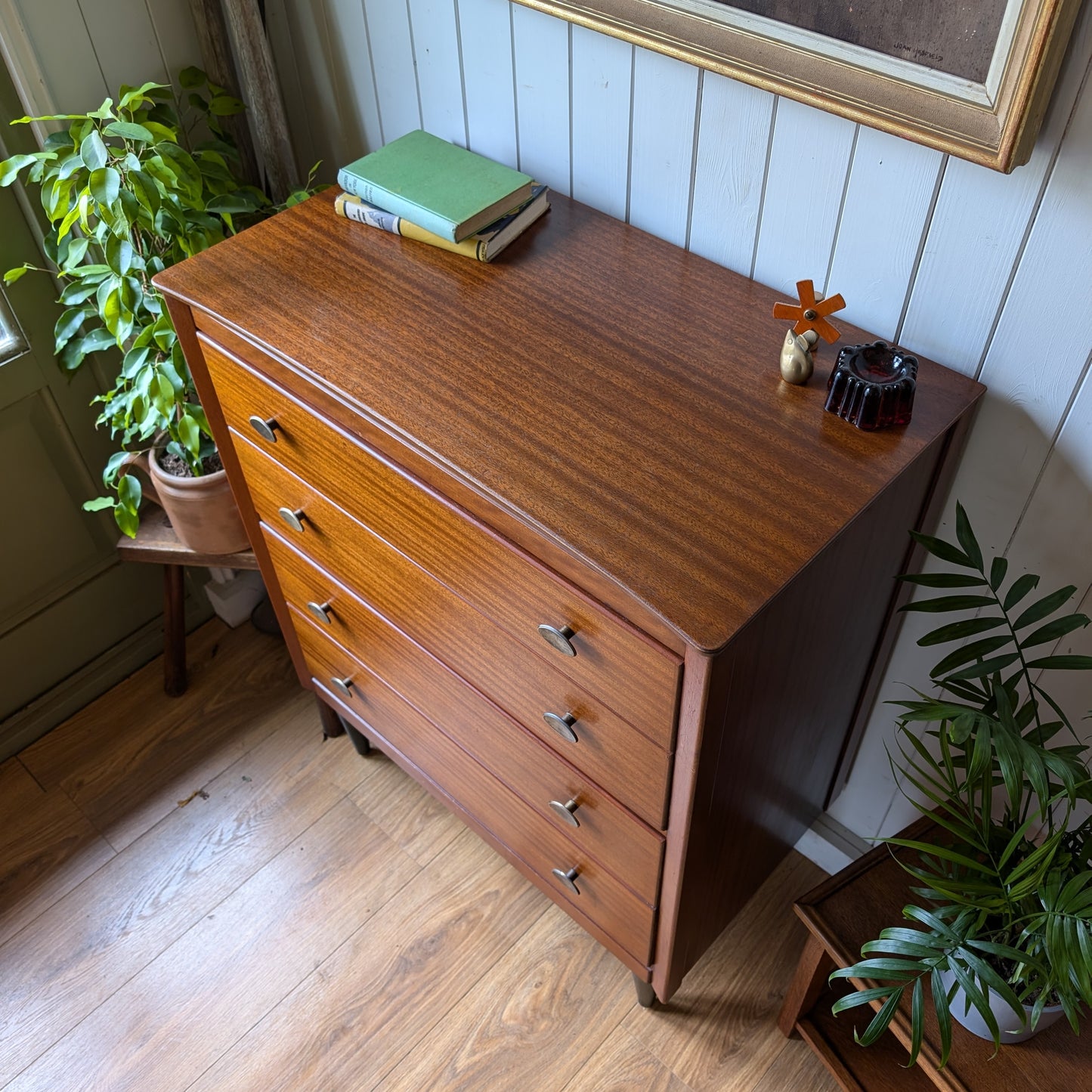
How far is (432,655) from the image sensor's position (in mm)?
1280

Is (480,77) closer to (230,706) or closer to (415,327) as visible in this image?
(415,327)

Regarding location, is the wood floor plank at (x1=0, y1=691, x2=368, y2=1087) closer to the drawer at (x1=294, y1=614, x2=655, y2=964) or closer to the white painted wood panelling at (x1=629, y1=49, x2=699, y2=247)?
the drawer at (x1=294, y1=614, x2=655, y2=964)

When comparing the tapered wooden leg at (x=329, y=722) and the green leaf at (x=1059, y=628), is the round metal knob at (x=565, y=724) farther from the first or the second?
the tapered wooden leg at (x=329, y=722)

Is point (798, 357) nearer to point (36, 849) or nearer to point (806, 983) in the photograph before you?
point (806, 983)

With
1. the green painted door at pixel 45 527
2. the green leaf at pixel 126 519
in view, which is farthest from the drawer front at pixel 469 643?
the green painted door at pixel 45 527


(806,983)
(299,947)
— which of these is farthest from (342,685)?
(806,983)

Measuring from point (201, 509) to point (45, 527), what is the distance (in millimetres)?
376

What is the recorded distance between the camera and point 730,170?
114cm

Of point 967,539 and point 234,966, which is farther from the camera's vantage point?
point 234,966

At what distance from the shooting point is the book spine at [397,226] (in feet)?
3.99

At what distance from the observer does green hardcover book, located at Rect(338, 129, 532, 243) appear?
1200 millimetres

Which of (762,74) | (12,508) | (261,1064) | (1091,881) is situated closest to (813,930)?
(1091,881)

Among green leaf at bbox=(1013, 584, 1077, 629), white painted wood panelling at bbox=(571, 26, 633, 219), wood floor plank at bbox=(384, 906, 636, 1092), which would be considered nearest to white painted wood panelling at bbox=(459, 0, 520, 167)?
white painted wood panelling at bbox=(571, 26, 633, 219)

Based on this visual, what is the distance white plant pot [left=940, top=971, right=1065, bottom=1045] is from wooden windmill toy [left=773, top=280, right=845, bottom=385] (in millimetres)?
645
